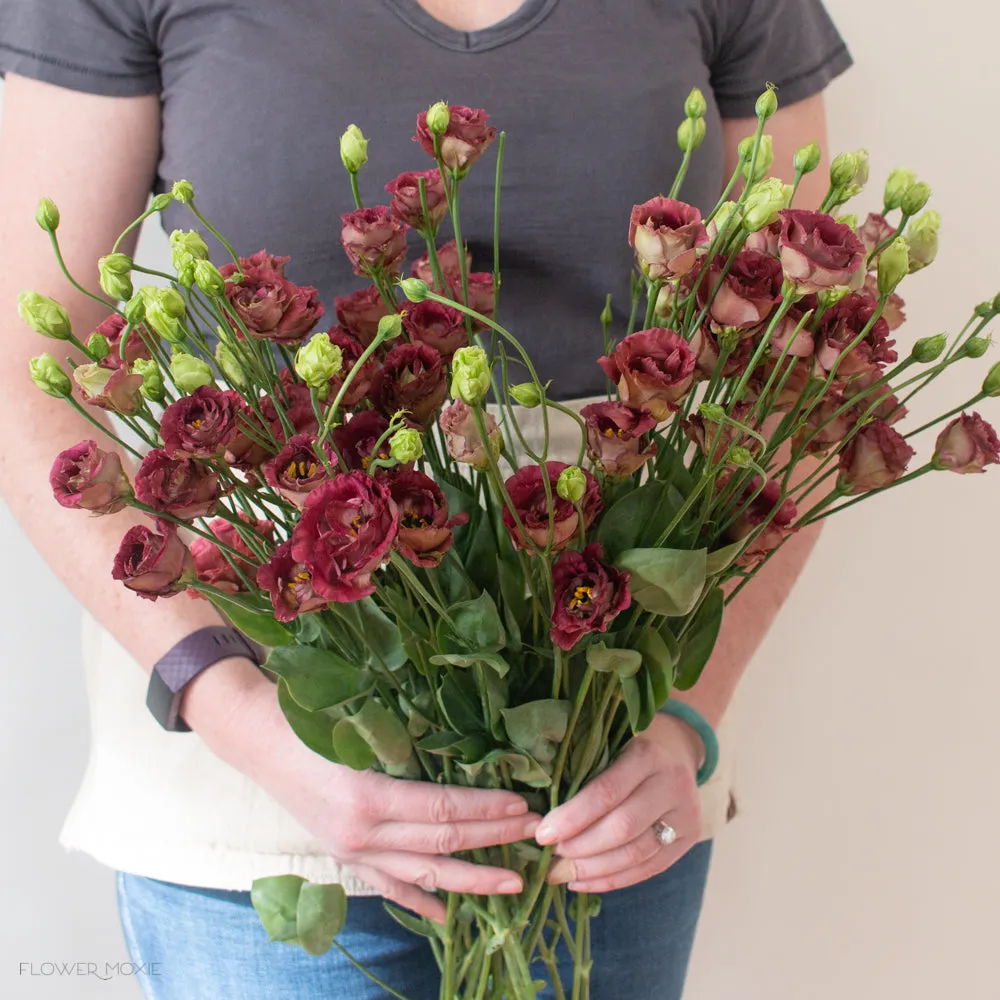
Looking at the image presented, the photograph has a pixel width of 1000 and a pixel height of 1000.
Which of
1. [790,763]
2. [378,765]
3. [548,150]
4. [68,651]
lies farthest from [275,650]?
[790,763]

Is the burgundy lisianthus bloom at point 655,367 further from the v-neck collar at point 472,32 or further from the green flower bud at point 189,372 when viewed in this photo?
the v-neck collar at point 472,32

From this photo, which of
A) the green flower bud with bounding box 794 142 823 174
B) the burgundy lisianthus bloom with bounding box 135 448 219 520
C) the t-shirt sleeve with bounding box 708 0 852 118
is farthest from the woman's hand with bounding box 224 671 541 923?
the t-shirt sleeve with bounding box 708 0 852 118

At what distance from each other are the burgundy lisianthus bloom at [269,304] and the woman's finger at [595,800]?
257 mm

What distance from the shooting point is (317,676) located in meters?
0.41

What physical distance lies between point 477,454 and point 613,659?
0.36 ft

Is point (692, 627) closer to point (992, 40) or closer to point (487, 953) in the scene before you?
point (487, 953)

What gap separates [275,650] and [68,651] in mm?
617

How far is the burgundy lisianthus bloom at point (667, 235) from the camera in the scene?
0.32 metres

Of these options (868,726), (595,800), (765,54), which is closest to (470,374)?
(595,800)

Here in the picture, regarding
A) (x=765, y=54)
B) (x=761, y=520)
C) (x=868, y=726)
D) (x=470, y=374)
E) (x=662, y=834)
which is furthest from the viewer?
(x=868, y=726)

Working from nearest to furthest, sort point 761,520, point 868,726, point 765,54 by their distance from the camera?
point 761,520 → point 765,54 → point 868,726

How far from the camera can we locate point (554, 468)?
0.35 metres

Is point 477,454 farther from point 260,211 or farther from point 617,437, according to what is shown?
point 260,211

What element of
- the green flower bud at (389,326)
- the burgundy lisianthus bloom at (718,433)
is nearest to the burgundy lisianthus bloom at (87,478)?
the green flower bud at (389,326)
